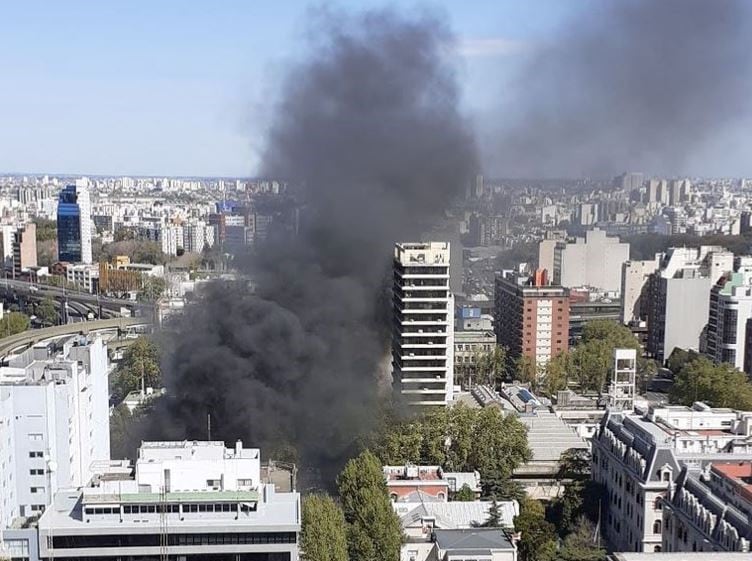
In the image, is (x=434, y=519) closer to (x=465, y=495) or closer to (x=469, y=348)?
(x=465, y=495)

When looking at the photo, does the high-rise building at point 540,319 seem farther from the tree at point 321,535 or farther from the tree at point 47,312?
the tree at point 47,312

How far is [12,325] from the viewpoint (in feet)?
71.8

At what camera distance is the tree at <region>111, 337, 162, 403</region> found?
50.7ft

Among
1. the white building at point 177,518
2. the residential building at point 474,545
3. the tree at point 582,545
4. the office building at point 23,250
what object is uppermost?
the office building at point 23,250

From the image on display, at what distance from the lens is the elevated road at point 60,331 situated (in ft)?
60.4

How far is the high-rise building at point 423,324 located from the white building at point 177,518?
6465mm

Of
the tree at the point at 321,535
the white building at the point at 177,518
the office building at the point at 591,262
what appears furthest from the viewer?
the office building at the point at 591,262

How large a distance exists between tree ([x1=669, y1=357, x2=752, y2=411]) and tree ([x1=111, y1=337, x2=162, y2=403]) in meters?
8.48

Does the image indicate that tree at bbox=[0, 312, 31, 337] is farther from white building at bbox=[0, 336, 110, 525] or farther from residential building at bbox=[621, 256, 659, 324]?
residential building at bbox=[621, 256, 659, 324]

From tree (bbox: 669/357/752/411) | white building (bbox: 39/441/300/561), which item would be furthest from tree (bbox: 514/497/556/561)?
tree (bbox: 669/357/752/411)

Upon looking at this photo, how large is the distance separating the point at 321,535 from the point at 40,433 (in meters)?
2.54

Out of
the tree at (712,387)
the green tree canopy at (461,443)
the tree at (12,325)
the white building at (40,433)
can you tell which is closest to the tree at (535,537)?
the green tree canopy at (461,443)

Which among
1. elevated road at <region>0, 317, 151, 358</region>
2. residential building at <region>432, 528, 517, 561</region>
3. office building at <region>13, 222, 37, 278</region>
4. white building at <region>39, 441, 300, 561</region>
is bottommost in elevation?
residential building at <region>432, 528, 517, 561</region>

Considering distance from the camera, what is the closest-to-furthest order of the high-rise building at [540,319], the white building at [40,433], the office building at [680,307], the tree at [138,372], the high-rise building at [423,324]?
the white building at [40,433] → the high-rise building at [423,324] → the tree at [138,372] → the high-rise building at [540,319] → the office building at [680,307]
